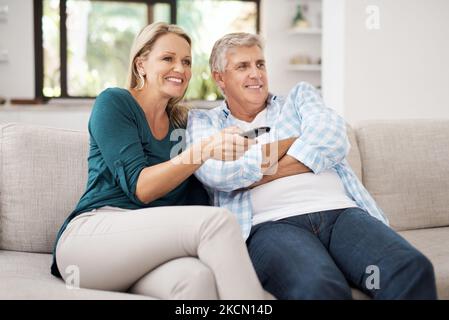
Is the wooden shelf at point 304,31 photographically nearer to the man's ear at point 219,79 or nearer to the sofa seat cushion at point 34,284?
the man's ear at point 219,79

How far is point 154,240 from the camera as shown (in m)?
1.39

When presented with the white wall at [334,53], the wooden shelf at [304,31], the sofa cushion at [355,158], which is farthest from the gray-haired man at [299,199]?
the wooden shelf at [304,31]

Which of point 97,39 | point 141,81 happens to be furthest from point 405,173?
point 97,39

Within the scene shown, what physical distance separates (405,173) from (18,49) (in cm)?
406

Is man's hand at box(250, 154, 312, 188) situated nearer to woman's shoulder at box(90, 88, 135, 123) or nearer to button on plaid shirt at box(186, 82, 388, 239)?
button on plaid shirt at box(186, 82, 388, 239)

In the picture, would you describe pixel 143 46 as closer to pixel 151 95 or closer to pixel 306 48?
pixel 151 95

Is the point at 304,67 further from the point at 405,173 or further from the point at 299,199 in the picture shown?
the point at 299,199

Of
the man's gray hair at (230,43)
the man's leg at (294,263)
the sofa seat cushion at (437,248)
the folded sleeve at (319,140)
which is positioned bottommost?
the sofa seat cushion at (437,248)

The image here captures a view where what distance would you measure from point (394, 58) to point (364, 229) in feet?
8.72

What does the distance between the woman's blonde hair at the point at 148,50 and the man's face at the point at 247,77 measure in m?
0.19

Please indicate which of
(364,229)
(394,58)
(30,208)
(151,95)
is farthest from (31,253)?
(394,58)

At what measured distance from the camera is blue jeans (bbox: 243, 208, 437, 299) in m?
1.39

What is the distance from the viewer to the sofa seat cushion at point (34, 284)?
4.67 feet

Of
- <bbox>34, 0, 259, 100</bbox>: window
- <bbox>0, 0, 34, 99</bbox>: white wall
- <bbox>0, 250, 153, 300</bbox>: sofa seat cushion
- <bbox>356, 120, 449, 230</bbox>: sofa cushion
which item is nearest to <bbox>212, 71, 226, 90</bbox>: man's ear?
<bbox>356, 120, 449, 230</bbox>: sofa cushion
